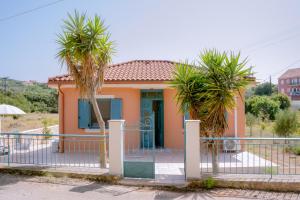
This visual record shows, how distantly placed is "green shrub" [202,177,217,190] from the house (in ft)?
232

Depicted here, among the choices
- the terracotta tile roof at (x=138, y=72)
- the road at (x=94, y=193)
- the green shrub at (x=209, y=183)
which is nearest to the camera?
the road at (x=94, y=193)

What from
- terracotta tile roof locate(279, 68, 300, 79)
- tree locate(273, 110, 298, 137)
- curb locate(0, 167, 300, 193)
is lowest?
curb locate(0, 167, 300, 193)

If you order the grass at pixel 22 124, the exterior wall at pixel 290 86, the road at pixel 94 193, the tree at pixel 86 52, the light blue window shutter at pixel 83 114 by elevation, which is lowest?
the road at pixel 94 193

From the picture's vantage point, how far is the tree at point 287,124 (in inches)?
603

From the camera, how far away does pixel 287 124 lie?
50.5ft

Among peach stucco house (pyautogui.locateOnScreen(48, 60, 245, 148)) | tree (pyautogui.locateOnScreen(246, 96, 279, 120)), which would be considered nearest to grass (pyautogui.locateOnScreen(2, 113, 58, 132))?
peach stucco house (pyautogui.locateOnScreen(48, 60, 245, 148))

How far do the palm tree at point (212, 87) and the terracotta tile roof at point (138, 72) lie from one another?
359cm

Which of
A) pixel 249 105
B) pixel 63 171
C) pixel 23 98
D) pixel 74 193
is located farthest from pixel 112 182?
pixel 23 98

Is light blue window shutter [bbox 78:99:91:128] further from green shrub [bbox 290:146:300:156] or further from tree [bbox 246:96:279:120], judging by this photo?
tree [bbox 246:96:279:120]

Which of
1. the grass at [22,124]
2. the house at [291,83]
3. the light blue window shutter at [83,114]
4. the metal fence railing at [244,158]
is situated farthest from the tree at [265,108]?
the house at [291,83]

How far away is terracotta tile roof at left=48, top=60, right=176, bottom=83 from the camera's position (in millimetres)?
11680

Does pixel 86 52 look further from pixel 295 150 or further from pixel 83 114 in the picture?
pixel 295 150

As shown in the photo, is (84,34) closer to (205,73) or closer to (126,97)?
(205,73)

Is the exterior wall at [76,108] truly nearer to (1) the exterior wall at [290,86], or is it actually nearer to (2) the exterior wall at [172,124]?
(2) the exterior wall at [172,124]
